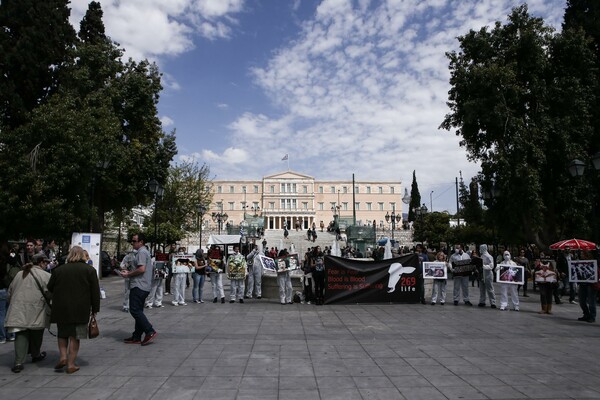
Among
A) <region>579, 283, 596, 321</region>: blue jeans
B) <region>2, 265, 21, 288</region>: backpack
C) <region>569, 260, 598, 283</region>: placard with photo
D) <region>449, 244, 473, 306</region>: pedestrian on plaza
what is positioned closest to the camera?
<region>2, 265, 21, 288</region>: backpack

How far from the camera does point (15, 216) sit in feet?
63.3

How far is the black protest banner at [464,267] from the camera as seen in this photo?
13.4 m

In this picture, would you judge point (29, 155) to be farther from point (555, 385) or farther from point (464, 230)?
point (464, 230)

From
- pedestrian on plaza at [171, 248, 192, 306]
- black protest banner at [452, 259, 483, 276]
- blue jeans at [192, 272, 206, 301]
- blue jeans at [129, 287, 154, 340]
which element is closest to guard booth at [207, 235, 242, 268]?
blue jeans at [192, 272, 206, 301]

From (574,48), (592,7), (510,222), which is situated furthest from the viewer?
(592,7)

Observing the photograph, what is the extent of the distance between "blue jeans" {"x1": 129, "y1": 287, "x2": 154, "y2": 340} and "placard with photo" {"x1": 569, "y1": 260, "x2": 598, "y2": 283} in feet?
31.9

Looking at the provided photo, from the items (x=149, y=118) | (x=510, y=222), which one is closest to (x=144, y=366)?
(x=510, y=222)

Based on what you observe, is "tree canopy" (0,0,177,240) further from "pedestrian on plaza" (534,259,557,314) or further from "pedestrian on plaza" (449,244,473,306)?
"pedestrian on plaza" (534,259,557,314)

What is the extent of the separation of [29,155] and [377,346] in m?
18.1

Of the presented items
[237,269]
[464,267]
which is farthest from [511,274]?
[237,269]

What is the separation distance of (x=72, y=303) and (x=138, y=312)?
1.75 meters

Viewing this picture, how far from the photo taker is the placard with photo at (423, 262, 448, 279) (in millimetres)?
13680

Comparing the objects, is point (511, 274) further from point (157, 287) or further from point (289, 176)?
point (289, 176)

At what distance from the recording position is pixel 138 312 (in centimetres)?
751
